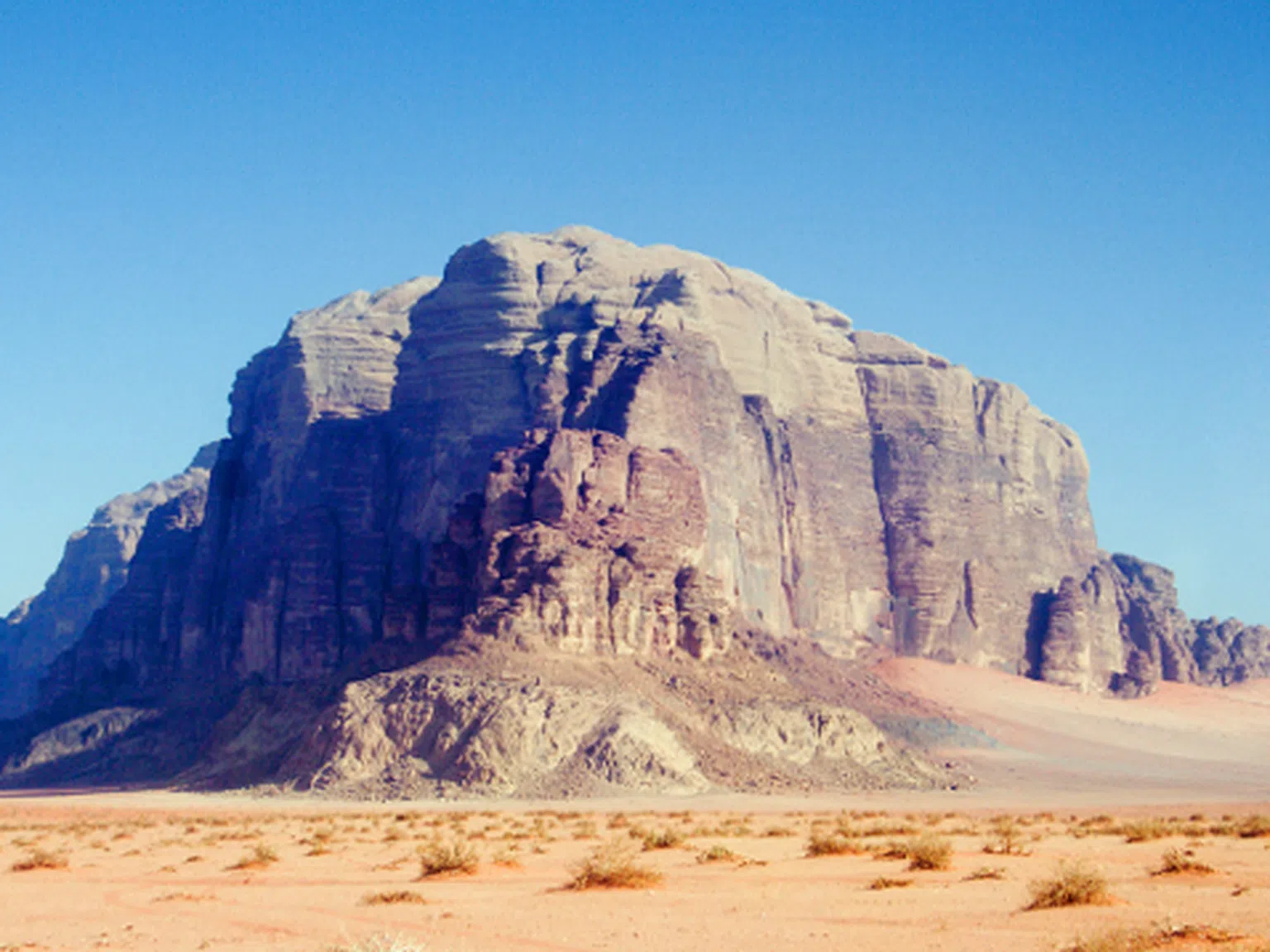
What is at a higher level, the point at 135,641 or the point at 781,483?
the point at 781,483

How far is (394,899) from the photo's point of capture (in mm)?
30828

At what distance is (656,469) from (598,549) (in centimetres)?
1073

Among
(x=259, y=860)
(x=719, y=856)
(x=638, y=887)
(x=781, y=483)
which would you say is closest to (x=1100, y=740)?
(x=781, y=483)

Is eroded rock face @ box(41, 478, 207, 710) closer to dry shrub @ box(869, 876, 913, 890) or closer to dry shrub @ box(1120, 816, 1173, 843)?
dry shrub @ box(1120, 816, 1173, 843)

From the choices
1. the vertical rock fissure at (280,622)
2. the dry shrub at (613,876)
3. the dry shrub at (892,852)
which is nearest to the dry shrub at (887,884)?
the dry shrub at (613,876)

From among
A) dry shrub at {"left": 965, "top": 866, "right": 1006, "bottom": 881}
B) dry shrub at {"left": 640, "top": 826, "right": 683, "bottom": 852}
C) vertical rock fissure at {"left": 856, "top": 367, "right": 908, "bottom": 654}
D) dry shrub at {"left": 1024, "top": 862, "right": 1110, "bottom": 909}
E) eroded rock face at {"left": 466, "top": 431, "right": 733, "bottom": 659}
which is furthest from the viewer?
vertical rock fissure at {"left": 856, "top": 367, "right": 908, "bottom": 654}

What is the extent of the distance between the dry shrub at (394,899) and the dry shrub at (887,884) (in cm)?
842

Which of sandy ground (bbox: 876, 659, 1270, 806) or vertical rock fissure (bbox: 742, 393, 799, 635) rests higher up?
vertical rock fissure (bbox: 742, 393, 799, 635)

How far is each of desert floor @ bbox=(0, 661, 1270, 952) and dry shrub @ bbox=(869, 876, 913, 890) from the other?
19 cm

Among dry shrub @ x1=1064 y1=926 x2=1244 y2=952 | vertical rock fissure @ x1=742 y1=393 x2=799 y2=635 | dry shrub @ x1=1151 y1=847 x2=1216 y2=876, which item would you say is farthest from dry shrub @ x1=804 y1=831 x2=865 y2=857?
vertical rock fissure @ x1=742 y1=393 x2=799 y2=635

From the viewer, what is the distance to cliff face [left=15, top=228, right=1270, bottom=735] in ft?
417

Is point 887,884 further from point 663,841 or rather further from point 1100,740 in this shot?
point 1100,740

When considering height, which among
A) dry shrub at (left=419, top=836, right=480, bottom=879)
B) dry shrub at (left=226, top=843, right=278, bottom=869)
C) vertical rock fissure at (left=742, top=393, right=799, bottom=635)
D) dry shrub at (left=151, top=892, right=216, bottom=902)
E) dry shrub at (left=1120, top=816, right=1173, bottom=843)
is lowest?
dry shrub at (left=151, top=892, right=216, bottom=902)

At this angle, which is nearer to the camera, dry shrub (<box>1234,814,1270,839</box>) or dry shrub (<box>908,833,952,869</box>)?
dry shrub (<box>908,833,952,869</box>)
